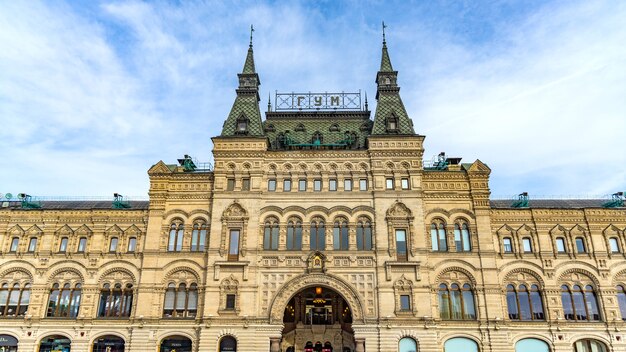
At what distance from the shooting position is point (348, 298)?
43.4m

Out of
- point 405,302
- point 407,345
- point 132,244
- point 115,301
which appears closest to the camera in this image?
point 407,345

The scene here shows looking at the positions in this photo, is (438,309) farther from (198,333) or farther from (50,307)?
(50,307)

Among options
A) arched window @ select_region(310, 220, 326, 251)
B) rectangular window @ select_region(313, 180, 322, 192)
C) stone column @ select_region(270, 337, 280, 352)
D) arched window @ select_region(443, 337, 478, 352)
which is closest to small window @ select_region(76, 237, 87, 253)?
stone column @ select_region(270, 337, 280, 352)

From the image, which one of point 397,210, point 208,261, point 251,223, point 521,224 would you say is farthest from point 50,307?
point 521,224

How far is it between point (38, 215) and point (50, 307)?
30.9ft

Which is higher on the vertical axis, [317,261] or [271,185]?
[271,185]

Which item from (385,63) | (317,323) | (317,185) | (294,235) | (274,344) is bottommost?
(274,344)

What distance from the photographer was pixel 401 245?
45.0 m

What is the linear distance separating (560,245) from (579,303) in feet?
17.9

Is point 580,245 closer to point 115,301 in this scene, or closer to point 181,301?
point 181,301

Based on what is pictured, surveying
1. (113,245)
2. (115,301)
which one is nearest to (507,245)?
(115,301)

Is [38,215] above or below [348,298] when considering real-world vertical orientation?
above

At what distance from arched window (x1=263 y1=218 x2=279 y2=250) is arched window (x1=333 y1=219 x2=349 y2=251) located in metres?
5.58

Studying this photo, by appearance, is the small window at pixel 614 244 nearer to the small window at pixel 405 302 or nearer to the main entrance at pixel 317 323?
the small window at pixel 405 302
